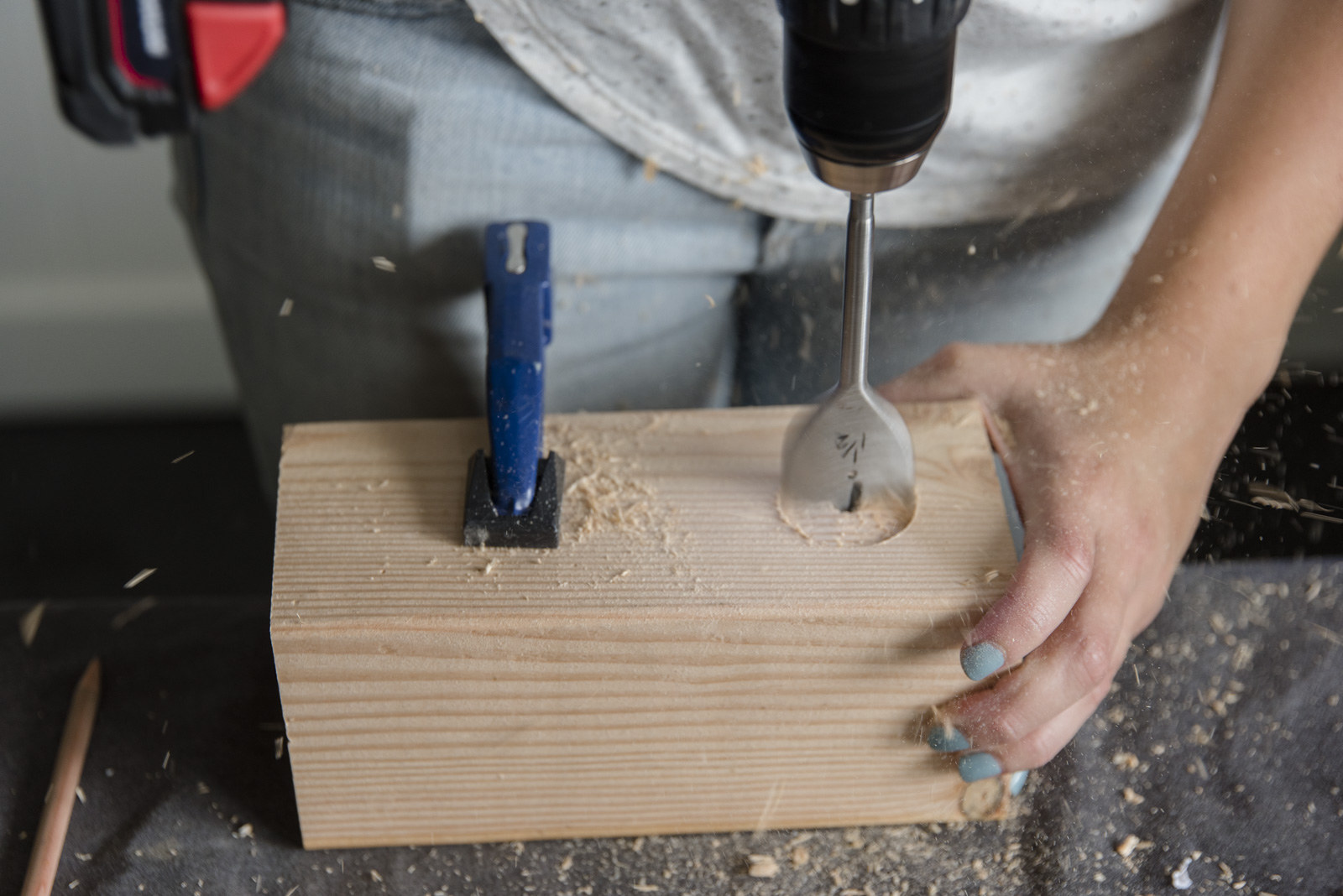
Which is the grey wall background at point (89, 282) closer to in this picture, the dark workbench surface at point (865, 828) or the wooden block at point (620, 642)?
the dark workbench surface at point (865, 828)

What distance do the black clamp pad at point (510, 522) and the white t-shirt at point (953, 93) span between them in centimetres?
25

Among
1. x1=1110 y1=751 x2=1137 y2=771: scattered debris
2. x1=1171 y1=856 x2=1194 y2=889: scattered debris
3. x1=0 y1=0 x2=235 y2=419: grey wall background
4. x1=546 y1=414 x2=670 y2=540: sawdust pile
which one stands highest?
x1=546 y1=414 x2=670 y2=540: sawdust pile

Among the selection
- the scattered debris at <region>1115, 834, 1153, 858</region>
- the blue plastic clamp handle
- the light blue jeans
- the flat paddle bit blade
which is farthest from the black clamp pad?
the scattered debris at <region>1115, 834, 1153, 858</region>

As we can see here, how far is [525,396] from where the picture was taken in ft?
2.05

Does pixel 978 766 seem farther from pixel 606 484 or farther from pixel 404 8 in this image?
pixel 404 8

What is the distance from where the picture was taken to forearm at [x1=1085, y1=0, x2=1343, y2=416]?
0.65m

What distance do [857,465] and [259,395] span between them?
57 cm

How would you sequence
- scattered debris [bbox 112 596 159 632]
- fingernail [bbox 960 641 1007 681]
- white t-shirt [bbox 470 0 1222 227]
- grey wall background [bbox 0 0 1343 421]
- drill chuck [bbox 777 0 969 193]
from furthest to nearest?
grey wall background [bbox 0 0 1343 421] → scattered debris [bbox 112 596 159 632] → white t-shirt [bbox 470 0 1222 227] → fingernail [bbox 960 641 1007 681] → drill chuck [bbox 777 0 969 193]

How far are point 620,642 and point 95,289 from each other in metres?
1.52

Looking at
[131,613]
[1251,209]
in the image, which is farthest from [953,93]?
Result: [131,613]

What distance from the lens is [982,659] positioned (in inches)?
22.2

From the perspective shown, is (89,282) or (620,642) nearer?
(620,642)

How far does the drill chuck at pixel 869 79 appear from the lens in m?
0.40

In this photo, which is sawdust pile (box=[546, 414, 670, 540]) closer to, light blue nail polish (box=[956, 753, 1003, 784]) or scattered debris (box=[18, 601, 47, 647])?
light blue nail polish (box=[956, 753, 1003, 784])
